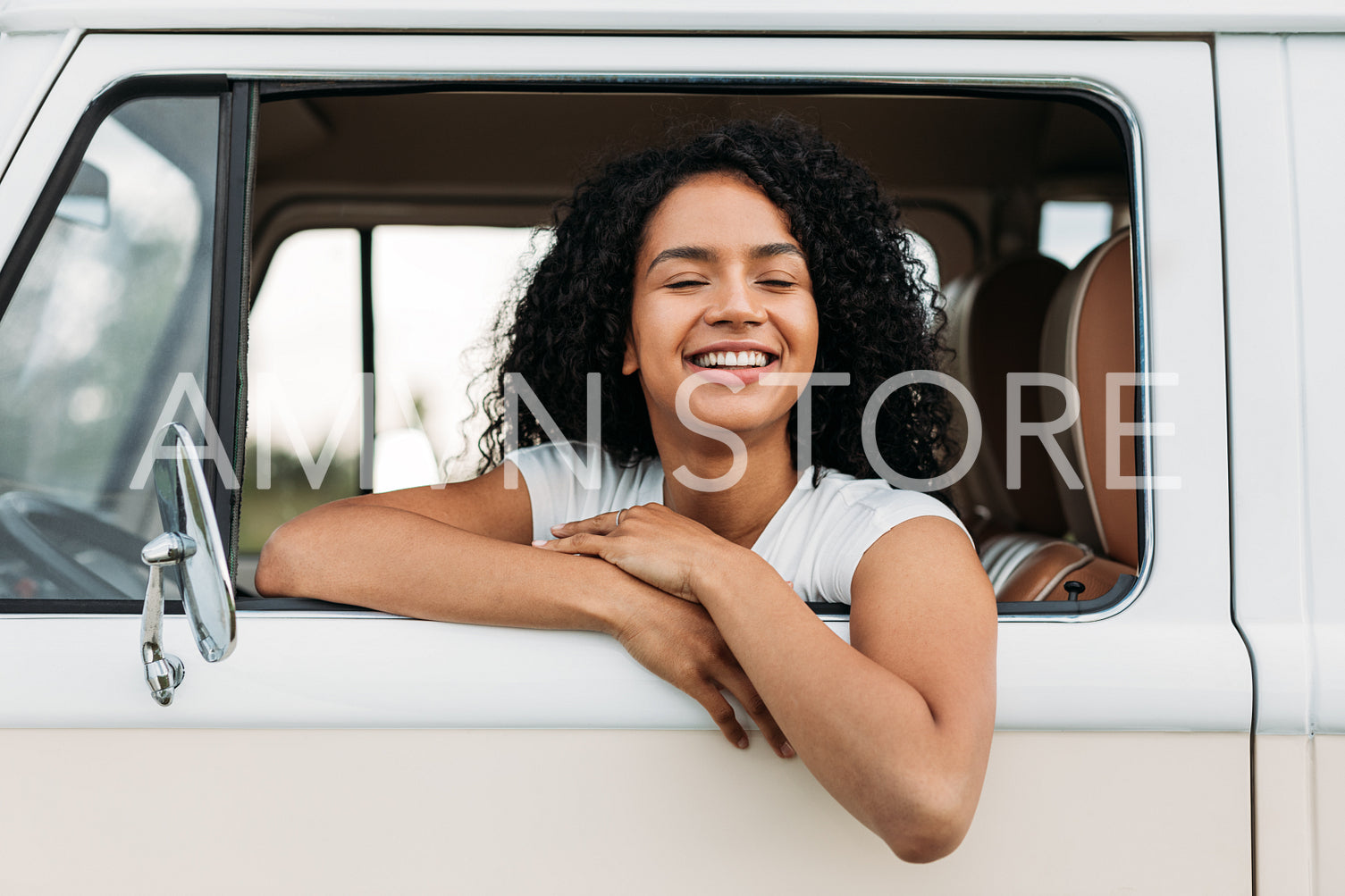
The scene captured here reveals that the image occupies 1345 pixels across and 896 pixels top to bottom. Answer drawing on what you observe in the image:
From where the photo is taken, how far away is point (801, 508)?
1354 millimetres

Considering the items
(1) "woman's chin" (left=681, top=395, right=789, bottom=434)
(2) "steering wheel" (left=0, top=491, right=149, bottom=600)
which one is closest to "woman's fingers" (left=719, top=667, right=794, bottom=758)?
(1) "woman's chin" (left=681, top=395, right=789, bottom=434)

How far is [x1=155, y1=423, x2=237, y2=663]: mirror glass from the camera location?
849mm

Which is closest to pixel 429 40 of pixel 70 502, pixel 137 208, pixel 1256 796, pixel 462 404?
pixel 137 208

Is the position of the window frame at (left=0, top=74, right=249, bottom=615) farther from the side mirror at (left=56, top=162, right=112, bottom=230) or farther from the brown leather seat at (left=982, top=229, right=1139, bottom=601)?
the brown leather seat at (left=982, top=229, right=1139, bottom=601)

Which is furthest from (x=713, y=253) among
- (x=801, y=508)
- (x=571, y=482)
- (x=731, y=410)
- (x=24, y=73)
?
(x=24, y=73)

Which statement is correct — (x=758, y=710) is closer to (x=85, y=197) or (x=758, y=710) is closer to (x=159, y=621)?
(x=159, y=621)

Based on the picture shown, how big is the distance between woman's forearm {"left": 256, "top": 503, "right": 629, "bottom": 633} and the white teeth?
321 mm

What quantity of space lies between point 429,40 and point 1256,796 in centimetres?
120

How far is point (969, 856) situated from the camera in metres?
1.00

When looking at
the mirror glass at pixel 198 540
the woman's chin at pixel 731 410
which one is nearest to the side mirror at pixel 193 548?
the mirror glass at pixel 198 540

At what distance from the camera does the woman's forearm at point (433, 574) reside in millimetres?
1041

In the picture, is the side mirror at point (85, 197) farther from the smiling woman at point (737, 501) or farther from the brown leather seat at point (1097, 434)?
the brown leather seat at point (1097, 434)

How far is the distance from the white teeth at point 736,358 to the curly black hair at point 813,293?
20 cm

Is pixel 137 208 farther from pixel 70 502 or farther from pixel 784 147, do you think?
pixel 784 147
